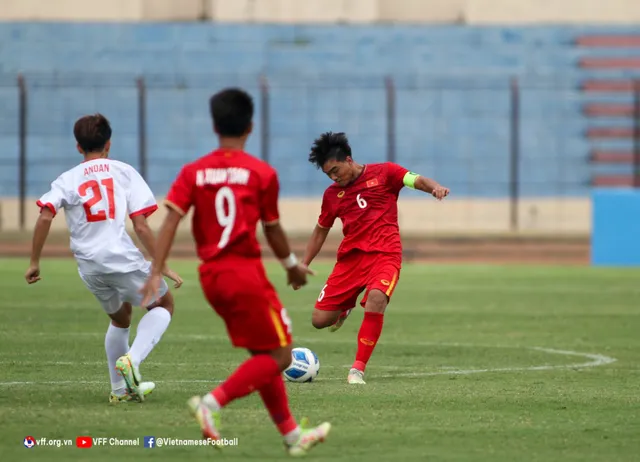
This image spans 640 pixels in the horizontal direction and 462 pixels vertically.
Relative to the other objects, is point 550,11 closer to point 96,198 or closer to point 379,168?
point 379,168

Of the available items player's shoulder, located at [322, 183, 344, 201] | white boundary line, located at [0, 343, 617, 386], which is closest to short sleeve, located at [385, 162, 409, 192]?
player's shoulder, located at [322, 183, 344, 201]

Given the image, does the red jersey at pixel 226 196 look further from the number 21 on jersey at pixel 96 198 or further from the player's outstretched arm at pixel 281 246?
the number 21 on jersey at pixel 96 198

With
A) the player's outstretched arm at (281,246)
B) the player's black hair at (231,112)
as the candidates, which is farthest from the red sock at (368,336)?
the player's black hair at (231,112)

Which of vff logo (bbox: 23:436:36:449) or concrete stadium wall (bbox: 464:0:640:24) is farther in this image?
concrete stadium wall (bbox: 464:0:640:24)

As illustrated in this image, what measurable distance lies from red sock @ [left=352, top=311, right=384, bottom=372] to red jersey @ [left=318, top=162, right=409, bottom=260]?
2.32ft

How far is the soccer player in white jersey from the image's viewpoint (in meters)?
9.25

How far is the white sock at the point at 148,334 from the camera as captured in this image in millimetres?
9211

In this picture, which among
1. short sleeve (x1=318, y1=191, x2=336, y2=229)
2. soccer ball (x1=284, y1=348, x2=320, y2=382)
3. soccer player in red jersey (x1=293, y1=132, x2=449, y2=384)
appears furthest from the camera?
short sleeve (x1=318, y1=191, x2=336, y2=229)

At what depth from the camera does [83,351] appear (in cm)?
1307

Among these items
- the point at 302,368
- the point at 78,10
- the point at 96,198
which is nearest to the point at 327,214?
the point at 302,368

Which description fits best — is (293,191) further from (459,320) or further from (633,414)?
(633,414)

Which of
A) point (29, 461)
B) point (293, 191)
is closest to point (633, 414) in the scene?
point (29, 461)

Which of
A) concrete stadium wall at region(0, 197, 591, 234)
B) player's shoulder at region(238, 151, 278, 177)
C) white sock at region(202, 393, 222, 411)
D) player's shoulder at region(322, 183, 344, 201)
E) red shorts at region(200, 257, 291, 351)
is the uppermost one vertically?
player's shoulder at region(238, 151, 278, 177)

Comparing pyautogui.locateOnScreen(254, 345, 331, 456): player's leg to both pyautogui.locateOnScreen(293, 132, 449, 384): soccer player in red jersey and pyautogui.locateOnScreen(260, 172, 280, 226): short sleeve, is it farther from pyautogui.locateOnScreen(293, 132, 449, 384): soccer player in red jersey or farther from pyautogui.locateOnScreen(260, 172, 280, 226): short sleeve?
pyautogui.locateOnScreen(293, 132, 449, 384): soccer player in red jersey
